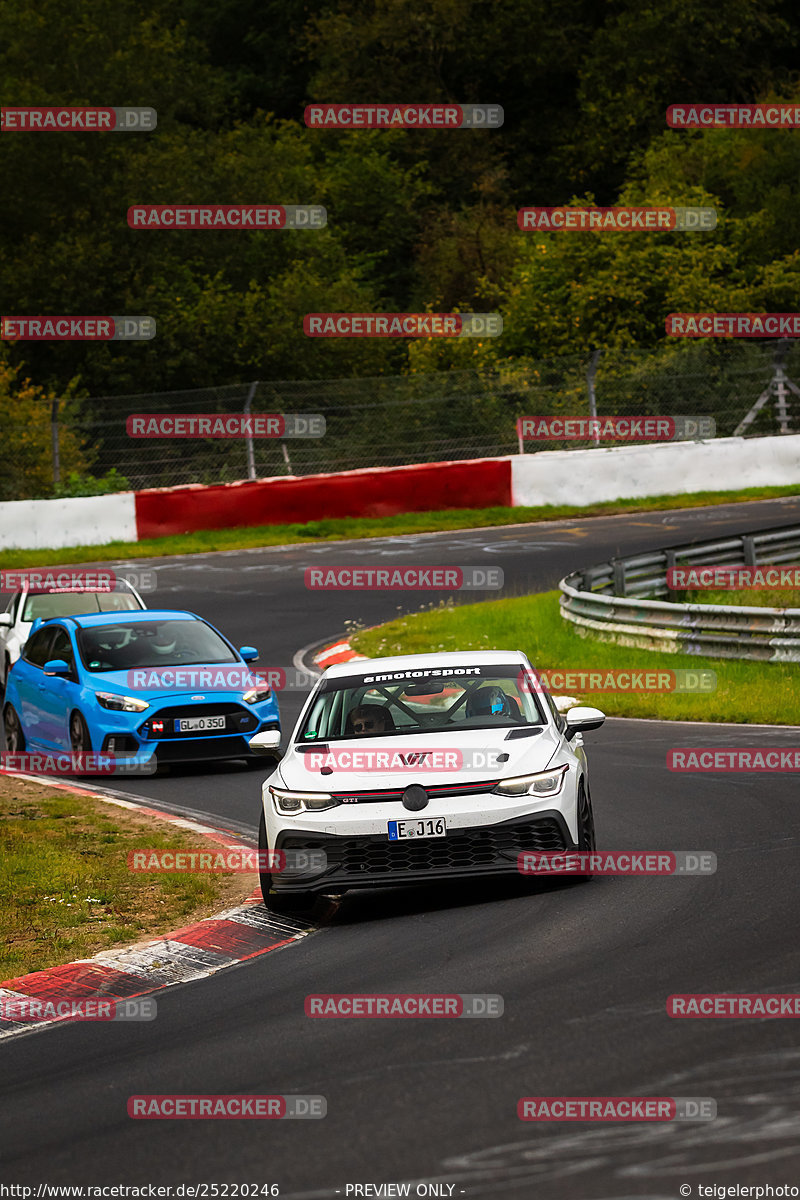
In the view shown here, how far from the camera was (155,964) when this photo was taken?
28.4 feet

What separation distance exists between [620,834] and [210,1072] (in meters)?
5.28

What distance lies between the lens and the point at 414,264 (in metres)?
58.8

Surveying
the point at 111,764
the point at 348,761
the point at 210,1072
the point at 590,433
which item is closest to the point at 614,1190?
the point at 210,1072

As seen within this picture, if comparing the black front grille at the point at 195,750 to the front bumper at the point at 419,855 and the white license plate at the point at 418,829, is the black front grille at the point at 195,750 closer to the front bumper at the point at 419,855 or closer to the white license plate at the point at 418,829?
the front bumper at the point at 419,855

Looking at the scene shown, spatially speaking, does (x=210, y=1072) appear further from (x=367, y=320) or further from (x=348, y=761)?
(x=367, y=320)
